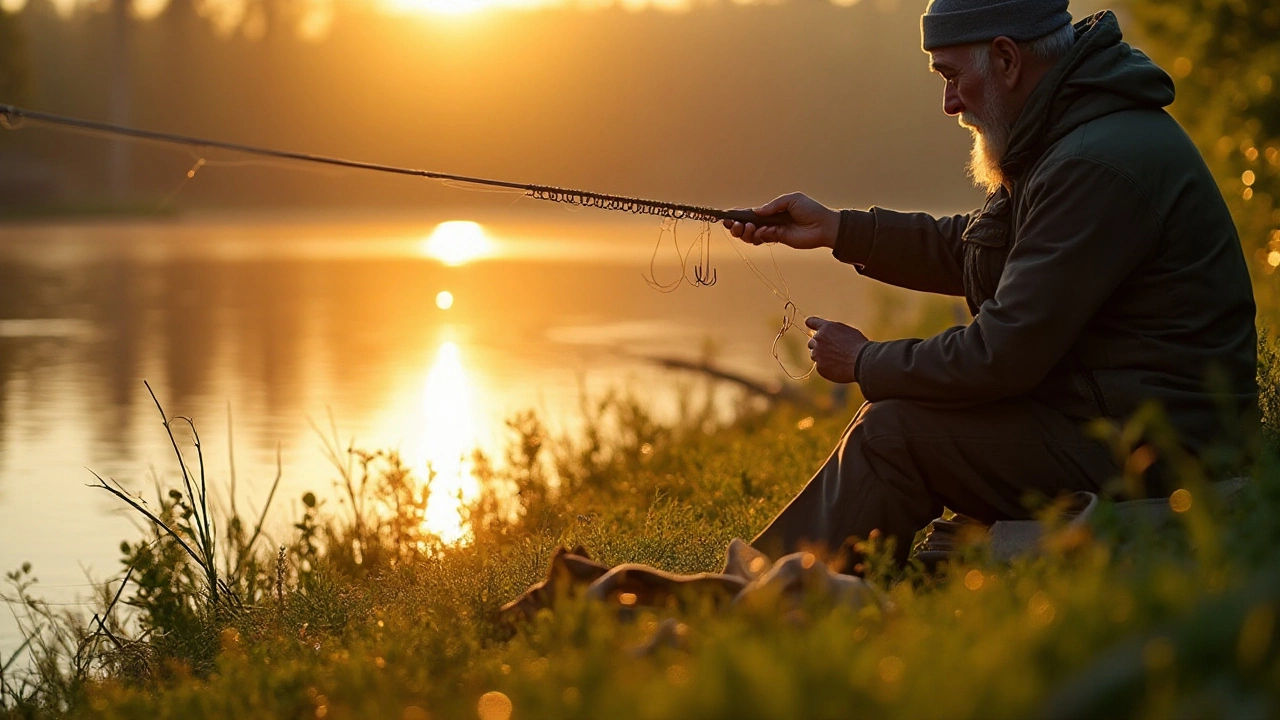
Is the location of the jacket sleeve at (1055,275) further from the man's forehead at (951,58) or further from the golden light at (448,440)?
the golden light at (448,440)

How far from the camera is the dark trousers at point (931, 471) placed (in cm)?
326

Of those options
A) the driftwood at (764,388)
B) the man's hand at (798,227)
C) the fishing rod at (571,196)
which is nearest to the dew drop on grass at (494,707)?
the fishing rod at (571,196)

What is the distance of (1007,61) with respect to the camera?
3447mm

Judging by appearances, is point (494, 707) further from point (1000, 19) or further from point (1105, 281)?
point (1000, 19)

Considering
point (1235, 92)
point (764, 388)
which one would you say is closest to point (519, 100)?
point (1235, 92)

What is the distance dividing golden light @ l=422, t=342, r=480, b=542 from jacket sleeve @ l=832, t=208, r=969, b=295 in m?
1.60

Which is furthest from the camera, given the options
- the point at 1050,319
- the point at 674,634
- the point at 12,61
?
the point at 12,61

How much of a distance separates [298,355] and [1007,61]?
984cm

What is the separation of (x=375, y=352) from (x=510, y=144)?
55.1m

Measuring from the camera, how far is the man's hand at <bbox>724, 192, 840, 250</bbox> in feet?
13.1

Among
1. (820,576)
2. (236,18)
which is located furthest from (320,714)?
(236,18)

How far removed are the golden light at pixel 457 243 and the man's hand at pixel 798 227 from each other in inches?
857

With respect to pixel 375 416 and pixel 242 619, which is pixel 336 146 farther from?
pixel 242 619

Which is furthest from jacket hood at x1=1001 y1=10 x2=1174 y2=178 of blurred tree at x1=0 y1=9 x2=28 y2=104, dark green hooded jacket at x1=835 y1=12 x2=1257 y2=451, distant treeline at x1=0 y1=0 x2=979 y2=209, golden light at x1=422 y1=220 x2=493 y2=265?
distant treeline at x1=0 y1=0 x2=979 y2=209
